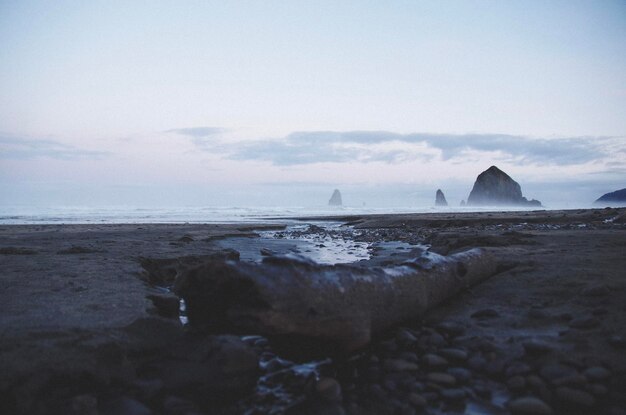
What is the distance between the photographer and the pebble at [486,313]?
3.89m

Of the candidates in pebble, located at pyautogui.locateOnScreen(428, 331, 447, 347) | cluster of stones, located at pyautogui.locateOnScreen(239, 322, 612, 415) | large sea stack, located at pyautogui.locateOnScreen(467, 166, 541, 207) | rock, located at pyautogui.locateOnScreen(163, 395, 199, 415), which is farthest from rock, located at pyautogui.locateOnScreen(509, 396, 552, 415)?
large sea stack, located at pyautogui.locateOnScreen(467, 166, 541, 207)

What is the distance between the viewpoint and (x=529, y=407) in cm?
230

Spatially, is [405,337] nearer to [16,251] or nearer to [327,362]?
[327,362]

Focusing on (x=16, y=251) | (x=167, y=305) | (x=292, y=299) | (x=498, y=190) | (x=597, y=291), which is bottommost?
(x=167, y=305)

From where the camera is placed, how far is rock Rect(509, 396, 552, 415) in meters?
2.28

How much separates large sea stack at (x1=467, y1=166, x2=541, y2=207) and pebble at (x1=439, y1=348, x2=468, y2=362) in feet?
460

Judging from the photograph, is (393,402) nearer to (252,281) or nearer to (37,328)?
(252,281)

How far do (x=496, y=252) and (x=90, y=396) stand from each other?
703cm

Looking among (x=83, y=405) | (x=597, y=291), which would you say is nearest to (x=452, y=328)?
(x=597, y=291)

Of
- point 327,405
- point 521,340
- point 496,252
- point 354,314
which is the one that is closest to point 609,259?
point 496,252

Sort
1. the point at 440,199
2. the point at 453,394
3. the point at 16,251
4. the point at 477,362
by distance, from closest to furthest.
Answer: the point at 453,394
the point at 477,362
the point at 16,251
the point at 440,199

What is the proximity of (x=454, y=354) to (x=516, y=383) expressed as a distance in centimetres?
55

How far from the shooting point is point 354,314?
297 cm

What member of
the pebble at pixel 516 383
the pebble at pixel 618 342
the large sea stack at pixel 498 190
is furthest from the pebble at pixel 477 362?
the large sea stack at pixel 498 190
